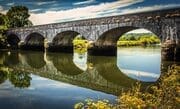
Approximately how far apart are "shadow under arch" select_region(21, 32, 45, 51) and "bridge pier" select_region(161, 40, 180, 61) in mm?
29883

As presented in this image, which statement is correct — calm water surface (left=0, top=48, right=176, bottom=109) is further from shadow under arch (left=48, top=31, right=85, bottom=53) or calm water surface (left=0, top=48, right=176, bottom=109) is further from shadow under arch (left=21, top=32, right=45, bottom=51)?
shadow under arch (left=21, top=32, right=45, bottom=51)

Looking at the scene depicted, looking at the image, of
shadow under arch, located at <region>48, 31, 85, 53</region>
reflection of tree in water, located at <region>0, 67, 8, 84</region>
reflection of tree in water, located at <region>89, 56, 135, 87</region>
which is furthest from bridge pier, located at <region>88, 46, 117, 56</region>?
reflection of tree in water, located at <region>0, 67, 8, 84</region>

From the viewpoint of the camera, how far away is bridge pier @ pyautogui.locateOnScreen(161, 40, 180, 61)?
3384 cm

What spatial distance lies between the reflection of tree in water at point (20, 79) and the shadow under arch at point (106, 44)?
18.2 meters

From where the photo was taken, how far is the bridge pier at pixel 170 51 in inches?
1332

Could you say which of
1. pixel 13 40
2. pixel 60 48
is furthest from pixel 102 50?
pixel 13 40

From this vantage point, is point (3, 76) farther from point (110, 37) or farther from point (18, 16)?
point (18, 16)

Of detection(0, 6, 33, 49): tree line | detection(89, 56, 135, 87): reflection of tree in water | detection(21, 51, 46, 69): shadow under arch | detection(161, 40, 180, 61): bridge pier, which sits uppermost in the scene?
detection(0, 6, 33, 49): tree line

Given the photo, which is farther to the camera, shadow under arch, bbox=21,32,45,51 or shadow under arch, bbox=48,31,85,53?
shadow under arch, bbox=21,32,45,51

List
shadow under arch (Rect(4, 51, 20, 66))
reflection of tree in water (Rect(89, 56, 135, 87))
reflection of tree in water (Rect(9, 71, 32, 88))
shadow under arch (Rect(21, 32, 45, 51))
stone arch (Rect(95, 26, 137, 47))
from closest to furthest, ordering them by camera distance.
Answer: reflection of tree in water (Rect(9, 71, 32, 88))
reflection of tree in water (Rect(89, 56, 135, 87))
shadow under arch (Rect(4, 51, 20, 66))
stone arch (Rect(95, 26, 137, 47))
shadow under arch (Rect(21, 32, 45, 51))

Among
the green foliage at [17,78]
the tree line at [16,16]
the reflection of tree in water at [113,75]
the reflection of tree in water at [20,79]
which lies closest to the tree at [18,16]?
the tree line at [16,16]

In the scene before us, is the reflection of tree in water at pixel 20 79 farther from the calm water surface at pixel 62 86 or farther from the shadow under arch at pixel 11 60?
the shadow under arch at pixel 11 60

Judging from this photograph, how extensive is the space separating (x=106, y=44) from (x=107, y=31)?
3.88 m

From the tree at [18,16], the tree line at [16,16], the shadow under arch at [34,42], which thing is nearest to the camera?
the shadow under arch at [34,42]
